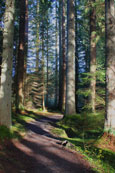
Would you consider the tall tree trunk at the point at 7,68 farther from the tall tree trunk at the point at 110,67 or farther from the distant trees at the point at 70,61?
the tall tree trunk at the point at 110,67

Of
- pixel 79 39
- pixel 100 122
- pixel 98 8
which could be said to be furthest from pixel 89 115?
pixel 79 39

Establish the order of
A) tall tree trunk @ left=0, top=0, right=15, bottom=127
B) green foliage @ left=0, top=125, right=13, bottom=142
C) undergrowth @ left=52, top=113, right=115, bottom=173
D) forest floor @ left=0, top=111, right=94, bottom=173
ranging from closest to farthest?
1. forest floor @ left=0, top=111, right=94, bottom=173
2. undergrowth @ left=52, top=113, right=115, bottom=173
3. green foliage @ left=0, top=125, right=13, bottom=142
4. tall tree trunk @ left=0, top=0, right=15, bottom=127

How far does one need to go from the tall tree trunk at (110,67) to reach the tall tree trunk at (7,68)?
414cm

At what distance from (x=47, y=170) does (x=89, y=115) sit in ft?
13.9

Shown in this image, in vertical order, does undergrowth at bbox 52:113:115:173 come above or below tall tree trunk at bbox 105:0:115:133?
below

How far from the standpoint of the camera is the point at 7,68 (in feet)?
20.6

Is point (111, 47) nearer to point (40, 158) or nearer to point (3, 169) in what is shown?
point (40, 158)

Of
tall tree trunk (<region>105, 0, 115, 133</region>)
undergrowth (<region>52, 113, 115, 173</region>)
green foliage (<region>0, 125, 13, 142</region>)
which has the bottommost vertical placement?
undergrowth (<region>52, 113, 115, 173</region>)

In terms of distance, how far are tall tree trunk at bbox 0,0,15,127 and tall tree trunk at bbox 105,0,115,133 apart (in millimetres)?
4144

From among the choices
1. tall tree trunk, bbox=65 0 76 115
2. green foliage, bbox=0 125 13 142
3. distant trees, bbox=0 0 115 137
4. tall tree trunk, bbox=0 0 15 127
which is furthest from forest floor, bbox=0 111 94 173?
tall tree trunk, bbox=65 0 76 115

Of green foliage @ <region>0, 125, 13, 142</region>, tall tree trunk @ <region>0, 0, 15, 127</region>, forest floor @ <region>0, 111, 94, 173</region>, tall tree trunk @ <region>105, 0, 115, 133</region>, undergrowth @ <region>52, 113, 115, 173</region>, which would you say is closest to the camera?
forest floor @ <region>0, 111, 94, 173</region>

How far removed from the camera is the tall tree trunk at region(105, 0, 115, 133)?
217 inches

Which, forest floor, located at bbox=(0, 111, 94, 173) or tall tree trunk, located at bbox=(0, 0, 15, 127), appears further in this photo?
tall tree trunk, located at bbox=(0, 0, 15, 127)

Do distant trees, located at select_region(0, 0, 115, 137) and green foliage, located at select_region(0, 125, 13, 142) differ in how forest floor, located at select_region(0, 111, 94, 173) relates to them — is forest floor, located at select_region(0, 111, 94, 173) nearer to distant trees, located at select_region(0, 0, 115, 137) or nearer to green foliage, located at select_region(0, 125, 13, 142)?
green foliage, located at select_region(0, 125, 13, 142)
